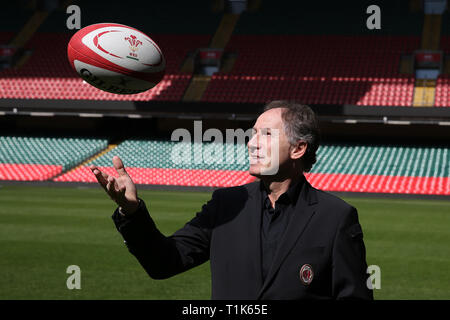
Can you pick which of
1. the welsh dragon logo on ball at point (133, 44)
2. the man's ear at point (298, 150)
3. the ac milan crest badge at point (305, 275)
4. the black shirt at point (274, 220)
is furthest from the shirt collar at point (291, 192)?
the welsh dragon logo on ball at point (133, 44)

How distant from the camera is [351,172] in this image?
24.8m

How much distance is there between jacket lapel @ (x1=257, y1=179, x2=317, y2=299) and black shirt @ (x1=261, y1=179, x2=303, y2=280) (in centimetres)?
4

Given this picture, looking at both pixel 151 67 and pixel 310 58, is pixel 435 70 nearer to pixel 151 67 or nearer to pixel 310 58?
pixel 310 58

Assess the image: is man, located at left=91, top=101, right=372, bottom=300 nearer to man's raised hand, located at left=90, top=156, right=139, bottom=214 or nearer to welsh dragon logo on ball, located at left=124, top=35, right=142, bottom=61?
man's raised hand, located at left=90, top=156, right=139, bottom=214

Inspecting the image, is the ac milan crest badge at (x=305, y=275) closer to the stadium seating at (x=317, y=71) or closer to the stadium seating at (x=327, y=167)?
the stadium seating at (x=327, y=167)

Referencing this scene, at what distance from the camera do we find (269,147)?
2764 millimetres

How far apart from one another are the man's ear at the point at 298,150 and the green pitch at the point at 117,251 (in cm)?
530

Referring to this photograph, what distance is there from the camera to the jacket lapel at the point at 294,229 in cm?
255

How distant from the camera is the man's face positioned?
2.76 metres

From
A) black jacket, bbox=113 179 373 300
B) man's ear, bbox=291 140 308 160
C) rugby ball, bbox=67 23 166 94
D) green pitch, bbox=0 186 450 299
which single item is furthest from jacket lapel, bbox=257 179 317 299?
green pitch, bbox=0 186 450 299

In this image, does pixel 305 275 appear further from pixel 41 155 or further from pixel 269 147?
pixel 41 155

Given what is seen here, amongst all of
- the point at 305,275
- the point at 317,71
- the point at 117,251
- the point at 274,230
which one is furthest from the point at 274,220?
the point at 317,71

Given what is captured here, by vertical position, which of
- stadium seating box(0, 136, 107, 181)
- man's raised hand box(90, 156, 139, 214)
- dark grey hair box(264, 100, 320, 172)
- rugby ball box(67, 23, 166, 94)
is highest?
dark grey hair box(264, 100, 320, 172)
